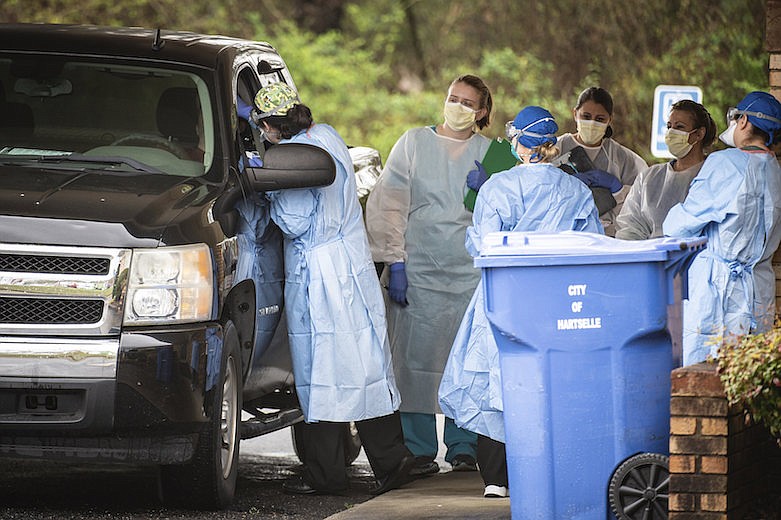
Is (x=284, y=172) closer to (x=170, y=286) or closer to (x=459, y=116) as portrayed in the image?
(x=170, y=286)

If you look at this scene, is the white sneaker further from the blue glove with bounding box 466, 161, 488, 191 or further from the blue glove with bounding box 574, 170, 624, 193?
the blue glove with bounding box 574, 170, 624, 193

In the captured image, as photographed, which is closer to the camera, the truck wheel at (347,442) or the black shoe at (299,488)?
the black shoe at (299,488)

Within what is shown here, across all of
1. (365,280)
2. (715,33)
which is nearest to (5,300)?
(365,280)

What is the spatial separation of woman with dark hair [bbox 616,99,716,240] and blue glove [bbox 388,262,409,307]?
115 centimetres

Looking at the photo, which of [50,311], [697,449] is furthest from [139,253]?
[697,449]

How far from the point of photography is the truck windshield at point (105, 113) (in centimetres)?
738

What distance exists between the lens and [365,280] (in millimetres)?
7598

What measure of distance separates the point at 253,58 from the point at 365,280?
4.73 feet

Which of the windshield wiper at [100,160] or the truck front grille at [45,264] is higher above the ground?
the windshield wiper at [100,160]

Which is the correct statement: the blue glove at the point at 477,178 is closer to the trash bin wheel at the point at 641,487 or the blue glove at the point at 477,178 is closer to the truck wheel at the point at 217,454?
the truck wheel at the point at 217,454

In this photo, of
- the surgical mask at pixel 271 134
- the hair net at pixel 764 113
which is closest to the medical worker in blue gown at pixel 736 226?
the hair net at pixel 764 113

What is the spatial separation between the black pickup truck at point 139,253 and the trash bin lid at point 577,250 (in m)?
1.37

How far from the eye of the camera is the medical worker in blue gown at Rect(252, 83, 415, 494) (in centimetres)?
744

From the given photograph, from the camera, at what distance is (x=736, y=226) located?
23.0 feet
